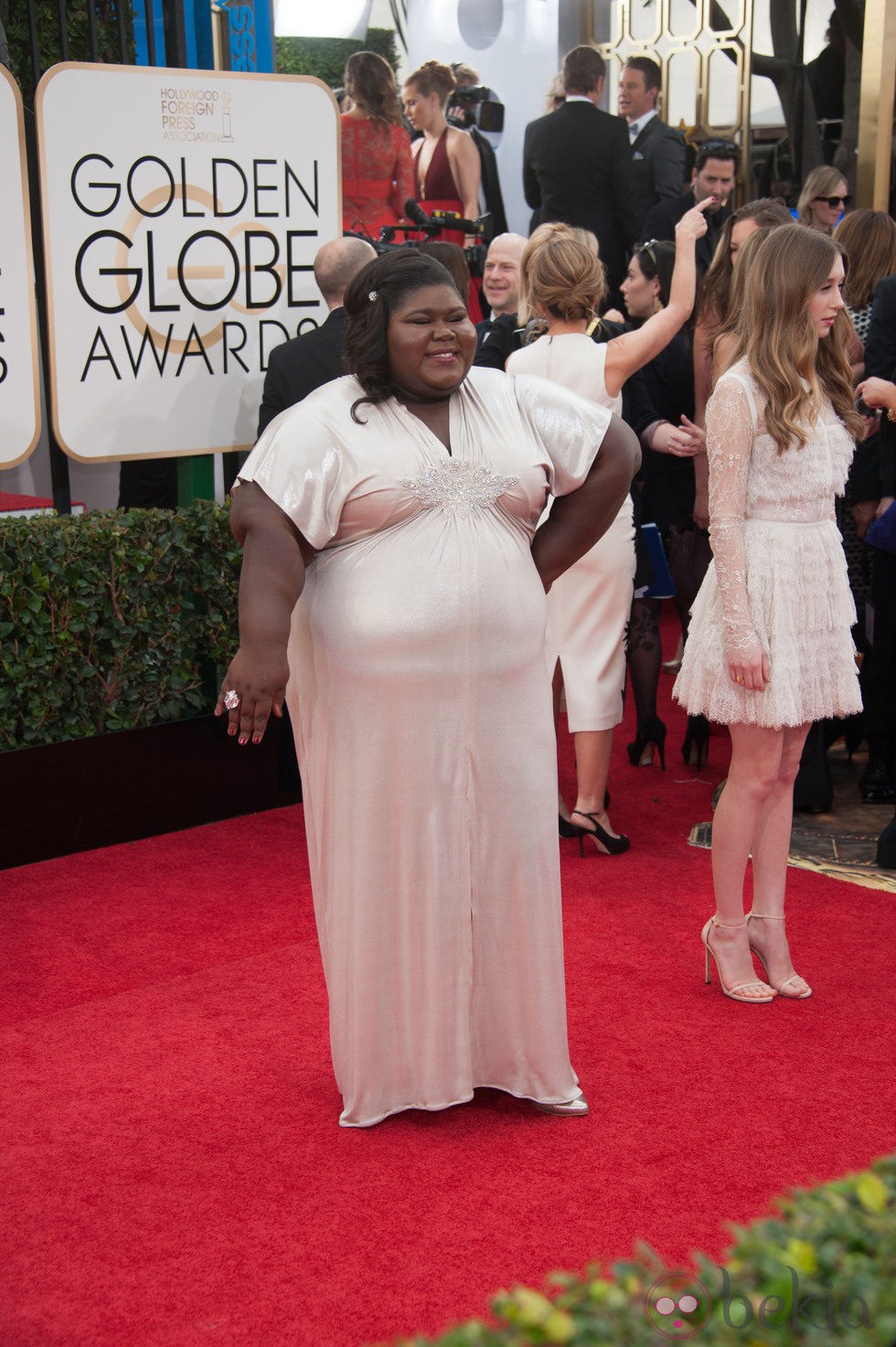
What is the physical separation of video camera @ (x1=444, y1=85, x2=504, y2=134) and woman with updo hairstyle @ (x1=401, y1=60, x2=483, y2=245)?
52.5 inches

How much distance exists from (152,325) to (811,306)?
271cm

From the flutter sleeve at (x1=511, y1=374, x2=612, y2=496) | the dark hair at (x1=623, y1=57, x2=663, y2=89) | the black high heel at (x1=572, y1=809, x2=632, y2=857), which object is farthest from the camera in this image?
the dark hair at (x1=623, y1=57, x2=663, y2=89)

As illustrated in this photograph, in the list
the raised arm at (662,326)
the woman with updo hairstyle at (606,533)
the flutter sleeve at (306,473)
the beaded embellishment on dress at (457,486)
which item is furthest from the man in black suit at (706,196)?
the flutter sleeve at (306,473)

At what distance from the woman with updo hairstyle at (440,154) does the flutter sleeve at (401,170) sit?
403 mm

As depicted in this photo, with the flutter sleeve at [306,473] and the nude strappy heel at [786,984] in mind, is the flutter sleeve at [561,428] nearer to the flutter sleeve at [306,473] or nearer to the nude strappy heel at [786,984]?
the flutter sleeve at [306,473]

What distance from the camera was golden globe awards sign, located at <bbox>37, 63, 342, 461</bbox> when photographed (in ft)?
17.7

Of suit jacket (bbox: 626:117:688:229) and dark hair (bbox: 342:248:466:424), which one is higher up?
suit jacket (bbox: 626:117:688:229)

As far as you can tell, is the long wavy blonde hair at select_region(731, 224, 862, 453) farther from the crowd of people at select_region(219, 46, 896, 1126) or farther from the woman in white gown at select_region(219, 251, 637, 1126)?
the woman in white gown at select_region(219, 251, 637, 1126)

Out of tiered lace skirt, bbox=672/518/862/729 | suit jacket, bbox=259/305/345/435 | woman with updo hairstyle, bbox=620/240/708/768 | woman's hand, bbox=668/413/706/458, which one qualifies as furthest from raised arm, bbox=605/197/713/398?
tiered lace skirt, bbox=672/518/862/729

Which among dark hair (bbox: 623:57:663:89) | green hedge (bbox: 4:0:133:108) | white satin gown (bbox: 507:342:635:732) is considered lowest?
white satin gown (bbox: 507:342:635:732)

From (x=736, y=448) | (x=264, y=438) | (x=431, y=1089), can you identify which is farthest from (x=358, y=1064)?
(x=736, y=448)

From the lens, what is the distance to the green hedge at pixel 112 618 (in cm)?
523

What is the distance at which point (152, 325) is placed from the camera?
5.66 meters

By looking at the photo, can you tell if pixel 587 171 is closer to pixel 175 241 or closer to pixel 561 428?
Result: pixel 175 241
